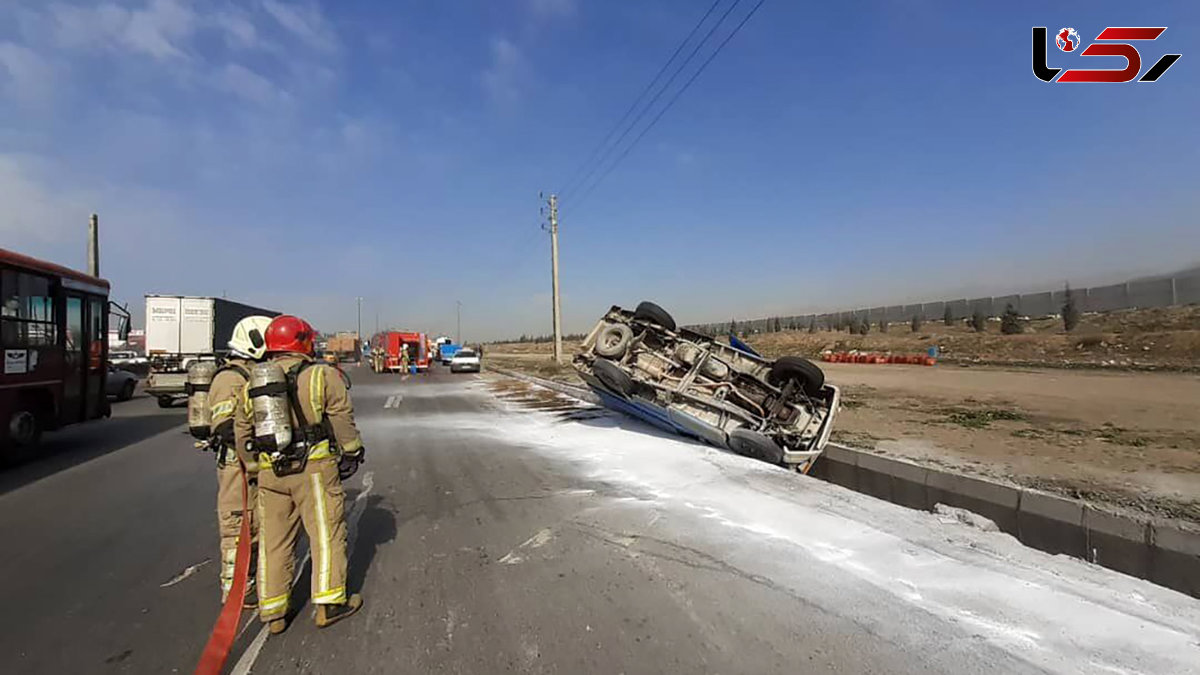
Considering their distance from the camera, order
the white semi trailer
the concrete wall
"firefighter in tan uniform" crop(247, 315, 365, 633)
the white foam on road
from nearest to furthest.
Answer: the white foam on road → "firefighter in tan uniform" crop(247, 315, 365, 633) → the concrete wall → the white semi trailer

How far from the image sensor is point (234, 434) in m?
3.70

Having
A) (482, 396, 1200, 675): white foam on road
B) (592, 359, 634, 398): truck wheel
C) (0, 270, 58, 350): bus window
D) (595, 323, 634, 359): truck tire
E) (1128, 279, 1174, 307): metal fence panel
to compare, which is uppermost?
(1128, 279, 1174, 307): metal fence panel

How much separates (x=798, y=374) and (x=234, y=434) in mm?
8022

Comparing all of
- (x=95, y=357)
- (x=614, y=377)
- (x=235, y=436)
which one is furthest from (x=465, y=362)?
(x=235, y=436)

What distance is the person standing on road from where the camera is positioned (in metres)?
3.69

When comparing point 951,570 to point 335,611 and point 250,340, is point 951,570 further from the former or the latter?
point 250,340

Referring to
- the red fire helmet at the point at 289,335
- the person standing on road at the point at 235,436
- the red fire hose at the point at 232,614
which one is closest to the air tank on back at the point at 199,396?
the person standing on road at the point at 235,436

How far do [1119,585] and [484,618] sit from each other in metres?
4.54

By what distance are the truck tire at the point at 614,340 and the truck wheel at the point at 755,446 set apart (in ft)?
8.94

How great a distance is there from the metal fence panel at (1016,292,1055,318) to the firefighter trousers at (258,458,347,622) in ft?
199

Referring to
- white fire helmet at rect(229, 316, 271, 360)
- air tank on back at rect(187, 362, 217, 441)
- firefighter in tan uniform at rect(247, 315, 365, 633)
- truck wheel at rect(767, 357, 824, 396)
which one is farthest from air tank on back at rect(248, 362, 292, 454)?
truck wheel at rect(767, 357, 824, 396)

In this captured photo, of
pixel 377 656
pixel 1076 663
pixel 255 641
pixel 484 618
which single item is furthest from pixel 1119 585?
pixel 255 641

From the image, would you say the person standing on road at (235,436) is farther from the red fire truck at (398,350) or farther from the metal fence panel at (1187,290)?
the metal fence panel at (1187,290)

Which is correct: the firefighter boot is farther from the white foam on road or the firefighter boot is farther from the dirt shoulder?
the dirt shoulder
